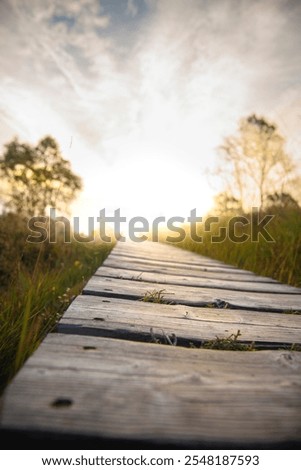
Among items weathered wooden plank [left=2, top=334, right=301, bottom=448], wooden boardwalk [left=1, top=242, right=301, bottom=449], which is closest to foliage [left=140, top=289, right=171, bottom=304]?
wooden boardwalk [left=1, top=242, right=301, bottom=449]

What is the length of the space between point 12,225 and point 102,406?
13.1 ft

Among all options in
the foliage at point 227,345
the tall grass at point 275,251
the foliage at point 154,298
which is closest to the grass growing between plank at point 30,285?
the foliage at point 154,298

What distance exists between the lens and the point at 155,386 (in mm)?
623

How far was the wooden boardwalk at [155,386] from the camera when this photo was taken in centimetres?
49

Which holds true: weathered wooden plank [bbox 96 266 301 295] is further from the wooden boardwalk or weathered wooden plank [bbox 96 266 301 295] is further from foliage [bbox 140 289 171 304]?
the wooden boardwalk

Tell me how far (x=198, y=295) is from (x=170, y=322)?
57 cm

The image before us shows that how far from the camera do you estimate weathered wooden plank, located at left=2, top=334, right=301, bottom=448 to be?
499 millimetres

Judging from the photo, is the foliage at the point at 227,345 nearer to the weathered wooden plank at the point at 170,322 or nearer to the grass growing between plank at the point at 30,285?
the weathered wooden plank at the point at 170,322

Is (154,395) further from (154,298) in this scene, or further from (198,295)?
(198,295)

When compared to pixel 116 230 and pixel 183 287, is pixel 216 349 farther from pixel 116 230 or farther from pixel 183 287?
pixel 116 230

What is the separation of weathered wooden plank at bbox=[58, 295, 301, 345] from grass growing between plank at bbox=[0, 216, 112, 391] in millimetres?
186

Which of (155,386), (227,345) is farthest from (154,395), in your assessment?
(227,345)

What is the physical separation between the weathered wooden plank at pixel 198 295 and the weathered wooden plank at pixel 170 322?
0.43ft
